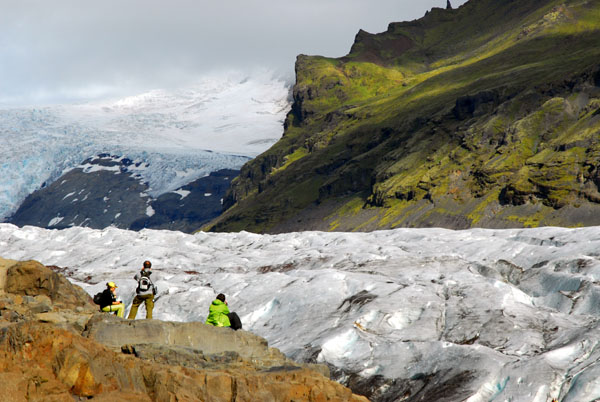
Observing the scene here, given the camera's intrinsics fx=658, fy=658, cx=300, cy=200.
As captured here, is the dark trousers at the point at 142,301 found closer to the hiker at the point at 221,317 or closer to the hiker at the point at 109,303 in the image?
the hiker at the point at 109,303

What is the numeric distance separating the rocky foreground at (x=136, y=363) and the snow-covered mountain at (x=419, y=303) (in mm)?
12509

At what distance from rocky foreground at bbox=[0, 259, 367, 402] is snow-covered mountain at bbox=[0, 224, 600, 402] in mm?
12509

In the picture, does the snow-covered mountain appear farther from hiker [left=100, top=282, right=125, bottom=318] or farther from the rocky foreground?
hiker [left=100, top=282, right=125, bottom=318]

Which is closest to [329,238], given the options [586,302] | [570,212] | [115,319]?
[586,302]

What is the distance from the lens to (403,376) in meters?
33.3

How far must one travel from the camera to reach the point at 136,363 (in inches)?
682

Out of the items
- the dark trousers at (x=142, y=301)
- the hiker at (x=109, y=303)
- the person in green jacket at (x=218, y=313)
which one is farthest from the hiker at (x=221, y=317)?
the hiker at (x=109, y=303)

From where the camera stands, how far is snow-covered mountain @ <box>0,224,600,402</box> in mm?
31422

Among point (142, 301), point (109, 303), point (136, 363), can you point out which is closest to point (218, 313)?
point (142, 301)

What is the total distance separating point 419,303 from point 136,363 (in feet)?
101

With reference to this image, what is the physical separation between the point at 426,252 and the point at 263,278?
1843 cm

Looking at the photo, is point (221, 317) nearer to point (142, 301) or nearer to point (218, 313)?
point (218, 313)

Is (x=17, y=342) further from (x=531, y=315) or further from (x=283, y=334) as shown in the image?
(x=531, y=315)

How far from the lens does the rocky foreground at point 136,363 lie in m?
15.6
